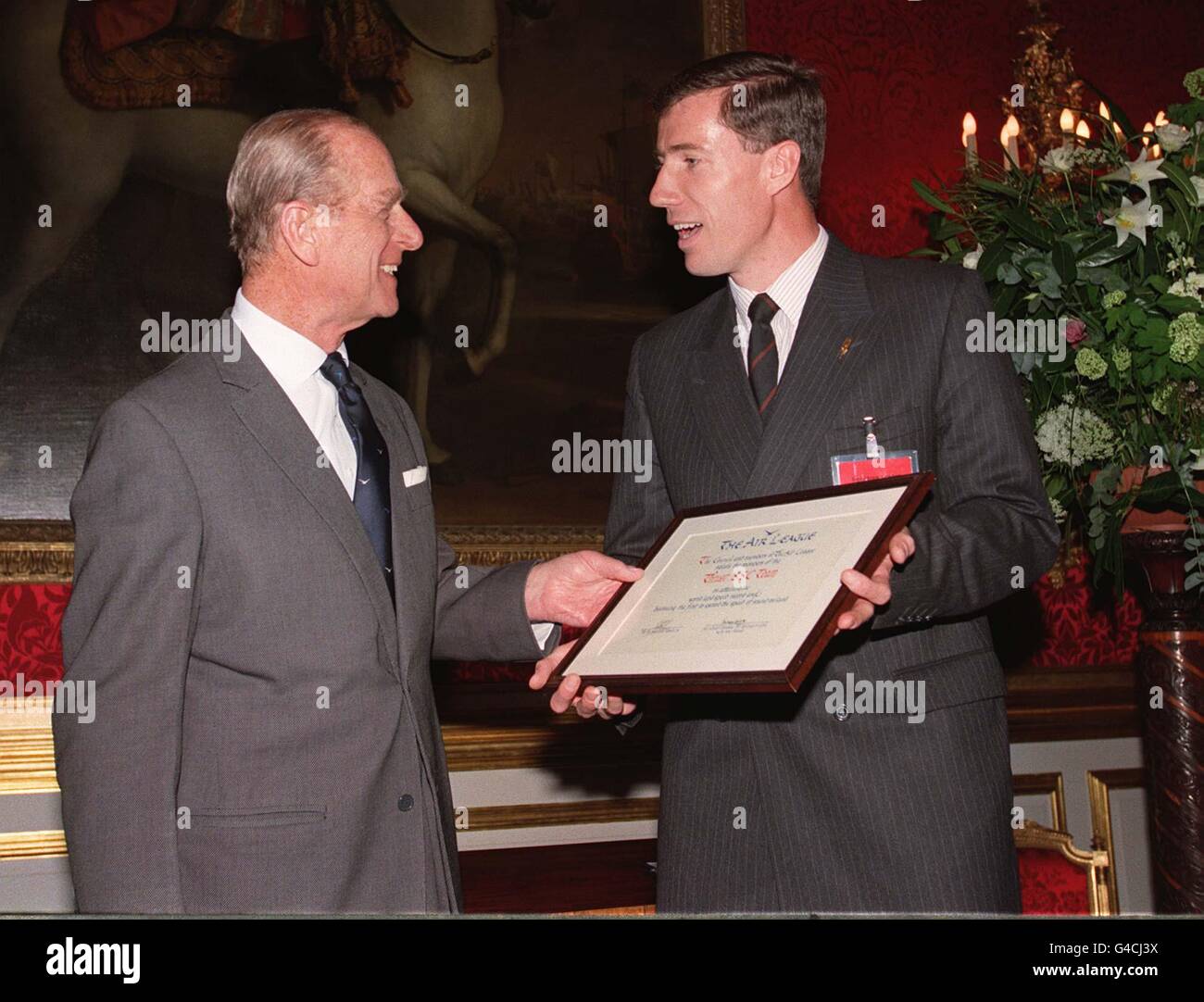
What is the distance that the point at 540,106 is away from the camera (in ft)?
15.3

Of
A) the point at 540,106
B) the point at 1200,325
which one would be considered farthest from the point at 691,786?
the point at 540,106

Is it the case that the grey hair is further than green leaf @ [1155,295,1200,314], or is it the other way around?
green leaf @ [1155,295,1200,314]

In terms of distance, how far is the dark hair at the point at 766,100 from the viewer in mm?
2895

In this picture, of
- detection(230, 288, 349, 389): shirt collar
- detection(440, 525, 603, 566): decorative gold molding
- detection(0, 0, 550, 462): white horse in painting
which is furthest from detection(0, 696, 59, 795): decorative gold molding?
detection(230, 288, 349, 389): shirt collar

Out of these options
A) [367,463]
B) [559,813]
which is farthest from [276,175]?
[559,813]

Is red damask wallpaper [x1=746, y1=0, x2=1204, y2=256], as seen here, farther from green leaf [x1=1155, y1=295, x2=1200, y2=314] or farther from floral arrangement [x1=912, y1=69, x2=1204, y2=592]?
green leaf [x1=1155, y1=295, x2=1200, y2=314]

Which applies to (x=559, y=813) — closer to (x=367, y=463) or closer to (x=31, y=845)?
(x=31, y=845)

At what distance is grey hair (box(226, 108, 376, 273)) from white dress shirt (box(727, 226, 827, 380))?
84 centimetres

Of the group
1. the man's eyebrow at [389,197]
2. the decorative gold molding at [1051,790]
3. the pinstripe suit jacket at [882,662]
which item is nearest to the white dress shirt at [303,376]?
the man's eyebrow at [389,197]

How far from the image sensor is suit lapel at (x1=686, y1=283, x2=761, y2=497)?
2.64 metres

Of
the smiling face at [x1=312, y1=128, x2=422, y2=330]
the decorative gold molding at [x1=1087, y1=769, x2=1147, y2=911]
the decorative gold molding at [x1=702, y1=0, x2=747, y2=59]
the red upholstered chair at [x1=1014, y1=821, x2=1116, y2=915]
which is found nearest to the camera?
the smiling face at [x1=312, y1=128, x2=422, y2=330]

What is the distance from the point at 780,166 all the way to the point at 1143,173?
949 mm

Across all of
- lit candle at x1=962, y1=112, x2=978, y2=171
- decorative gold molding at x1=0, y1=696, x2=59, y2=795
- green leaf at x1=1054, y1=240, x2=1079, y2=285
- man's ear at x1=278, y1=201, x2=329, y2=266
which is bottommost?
decorative gold molding at x1=0, y1=696, x2=59, y2=795

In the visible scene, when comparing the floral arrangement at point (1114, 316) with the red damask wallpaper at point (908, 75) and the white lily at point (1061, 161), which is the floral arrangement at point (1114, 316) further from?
the red damask wallpaper at point (908, 75)
